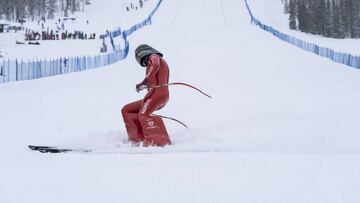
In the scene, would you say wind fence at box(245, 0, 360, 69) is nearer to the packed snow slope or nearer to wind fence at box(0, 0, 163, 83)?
the packed snow slope

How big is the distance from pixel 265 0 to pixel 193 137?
284 feet

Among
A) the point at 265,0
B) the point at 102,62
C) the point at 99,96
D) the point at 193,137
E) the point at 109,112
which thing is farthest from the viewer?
the point at 265,0

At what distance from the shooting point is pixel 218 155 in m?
6.10

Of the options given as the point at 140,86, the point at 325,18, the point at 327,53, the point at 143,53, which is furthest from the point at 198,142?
the point at 325,18

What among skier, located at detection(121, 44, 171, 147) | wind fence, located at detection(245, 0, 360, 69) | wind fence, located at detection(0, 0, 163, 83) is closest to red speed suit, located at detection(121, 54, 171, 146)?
skier, located at detection(121, 44, 171, 147)

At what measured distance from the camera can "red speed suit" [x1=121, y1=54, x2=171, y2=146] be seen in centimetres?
652

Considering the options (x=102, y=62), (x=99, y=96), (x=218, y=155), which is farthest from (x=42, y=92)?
(x=102, y=62)

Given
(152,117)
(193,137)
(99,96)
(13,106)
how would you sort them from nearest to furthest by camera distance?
(152,117), (193,137), (13,106), (99,96)

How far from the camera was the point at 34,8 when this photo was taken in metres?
92.9

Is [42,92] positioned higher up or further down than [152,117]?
further down

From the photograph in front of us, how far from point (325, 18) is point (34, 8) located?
52573 mm

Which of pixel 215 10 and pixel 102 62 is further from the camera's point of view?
pixel 215 10

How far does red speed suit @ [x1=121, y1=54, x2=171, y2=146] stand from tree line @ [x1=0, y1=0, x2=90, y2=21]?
77427mm

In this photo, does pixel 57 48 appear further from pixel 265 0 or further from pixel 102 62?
pixel 265 0
